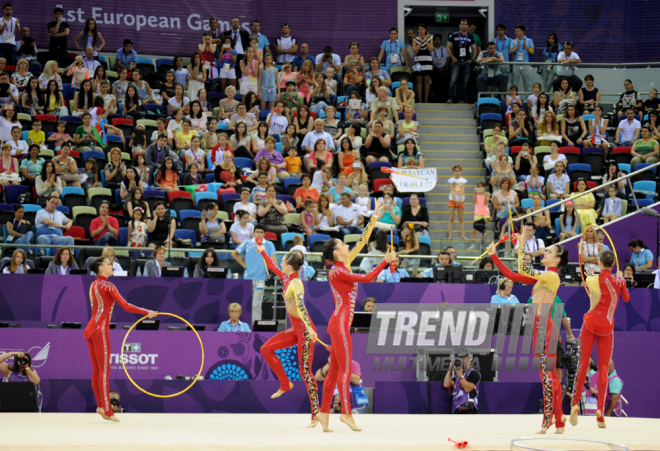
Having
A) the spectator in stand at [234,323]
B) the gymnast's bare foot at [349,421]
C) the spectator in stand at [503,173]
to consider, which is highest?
the spectator in stand at [503,173]

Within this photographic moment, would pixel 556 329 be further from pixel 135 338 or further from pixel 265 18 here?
pixel 265 18

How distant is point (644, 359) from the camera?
1148 cm

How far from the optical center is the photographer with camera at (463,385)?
10422 mm

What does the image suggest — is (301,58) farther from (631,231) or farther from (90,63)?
(631,231)

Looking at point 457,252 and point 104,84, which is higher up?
point 104,84

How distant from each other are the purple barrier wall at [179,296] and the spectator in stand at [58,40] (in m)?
7.67

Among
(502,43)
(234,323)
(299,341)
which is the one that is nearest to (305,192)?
(234,323)

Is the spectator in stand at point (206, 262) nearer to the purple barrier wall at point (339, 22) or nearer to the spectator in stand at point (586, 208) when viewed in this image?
the spectator in stand at point (586, 208)

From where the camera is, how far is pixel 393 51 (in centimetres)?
1895

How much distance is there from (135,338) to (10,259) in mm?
2616

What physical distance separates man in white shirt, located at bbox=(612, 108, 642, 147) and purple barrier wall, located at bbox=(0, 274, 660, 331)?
18.8ft

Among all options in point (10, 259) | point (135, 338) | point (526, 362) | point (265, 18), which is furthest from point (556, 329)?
point (265, 18)

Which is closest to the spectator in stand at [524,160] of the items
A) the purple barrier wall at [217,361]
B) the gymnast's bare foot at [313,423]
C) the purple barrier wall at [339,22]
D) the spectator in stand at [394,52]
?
the spectator in stand at [394,52]

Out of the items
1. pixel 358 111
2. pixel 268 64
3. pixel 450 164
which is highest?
pixel 268 64
